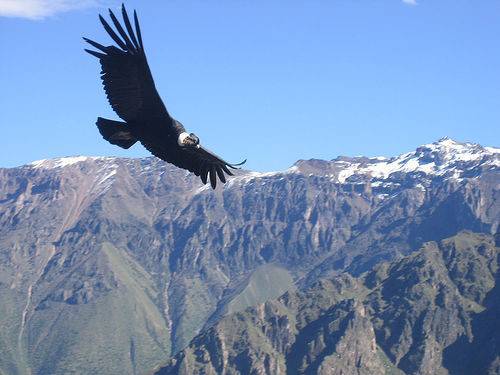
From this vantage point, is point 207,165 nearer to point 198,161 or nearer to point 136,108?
point 198,161

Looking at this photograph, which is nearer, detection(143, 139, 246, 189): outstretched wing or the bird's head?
the bird's head

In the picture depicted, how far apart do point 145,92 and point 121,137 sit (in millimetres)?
1784

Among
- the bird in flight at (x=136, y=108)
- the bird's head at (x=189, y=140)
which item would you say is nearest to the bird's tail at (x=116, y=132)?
the bird in flight at (x=136, y=108)

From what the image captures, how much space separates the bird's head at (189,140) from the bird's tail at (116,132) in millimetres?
2525

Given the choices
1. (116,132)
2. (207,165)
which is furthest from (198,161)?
(116,132)

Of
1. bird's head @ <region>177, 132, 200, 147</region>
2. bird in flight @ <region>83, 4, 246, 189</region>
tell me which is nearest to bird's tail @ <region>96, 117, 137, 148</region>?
bird in flight @ <region>83, 4, 246, 189</region>

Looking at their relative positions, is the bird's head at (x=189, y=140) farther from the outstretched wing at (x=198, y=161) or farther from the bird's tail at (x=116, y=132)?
the bird's tail at (x=116, y=132)

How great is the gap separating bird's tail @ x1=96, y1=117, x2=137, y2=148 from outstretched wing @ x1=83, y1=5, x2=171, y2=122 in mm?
505

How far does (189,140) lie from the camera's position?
94.4ft

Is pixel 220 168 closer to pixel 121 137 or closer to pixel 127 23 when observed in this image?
pixel 121 137

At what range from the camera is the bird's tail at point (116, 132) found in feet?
102

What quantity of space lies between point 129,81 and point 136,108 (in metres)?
0.83

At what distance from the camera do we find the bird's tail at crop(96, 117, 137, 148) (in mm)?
30953

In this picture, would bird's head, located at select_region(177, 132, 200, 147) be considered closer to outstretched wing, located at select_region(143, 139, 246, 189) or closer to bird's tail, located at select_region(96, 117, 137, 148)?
outstretched wing, located at select_region(143, 139, 246, 189)
